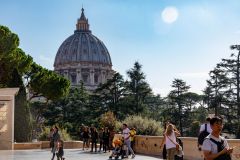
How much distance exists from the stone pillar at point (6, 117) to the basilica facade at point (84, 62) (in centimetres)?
12231

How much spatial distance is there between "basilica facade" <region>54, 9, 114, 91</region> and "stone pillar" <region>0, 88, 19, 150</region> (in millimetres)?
122314

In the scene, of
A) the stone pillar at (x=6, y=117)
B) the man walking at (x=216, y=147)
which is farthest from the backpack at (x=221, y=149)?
the stone pillar at (x=6, y=117)

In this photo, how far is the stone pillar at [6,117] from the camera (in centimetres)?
2741

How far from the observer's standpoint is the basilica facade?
154m

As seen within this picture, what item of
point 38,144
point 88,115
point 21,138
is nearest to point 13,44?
point 21,138

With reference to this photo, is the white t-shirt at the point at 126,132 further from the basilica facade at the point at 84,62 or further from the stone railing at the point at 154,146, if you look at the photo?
the basilica facade at the point at 84,62

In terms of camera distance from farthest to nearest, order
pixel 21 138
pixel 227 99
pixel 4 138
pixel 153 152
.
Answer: pixel 227 99 → pixel 21 138 → pixel 4 138 → pixel 153 152

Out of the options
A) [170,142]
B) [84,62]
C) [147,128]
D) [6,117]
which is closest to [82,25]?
[84,62]

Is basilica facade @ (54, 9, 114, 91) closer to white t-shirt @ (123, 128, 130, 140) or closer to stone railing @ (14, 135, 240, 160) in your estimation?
stone railing @ (14, 135, 240, 160)

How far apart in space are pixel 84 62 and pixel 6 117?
12752 centimetres

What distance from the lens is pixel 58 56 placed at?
159 meters

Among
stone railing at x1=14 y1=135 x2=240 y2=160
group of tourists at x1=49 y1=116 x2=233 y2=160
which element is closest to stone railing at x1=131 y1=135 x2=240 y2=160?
stone railing at x1=14 y1=135 x2=240 y2=160

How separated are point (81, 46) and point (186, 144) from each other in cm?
13993

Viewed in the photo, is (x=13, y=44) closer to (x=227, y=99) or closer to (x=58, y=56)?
(x=227, y=99)
